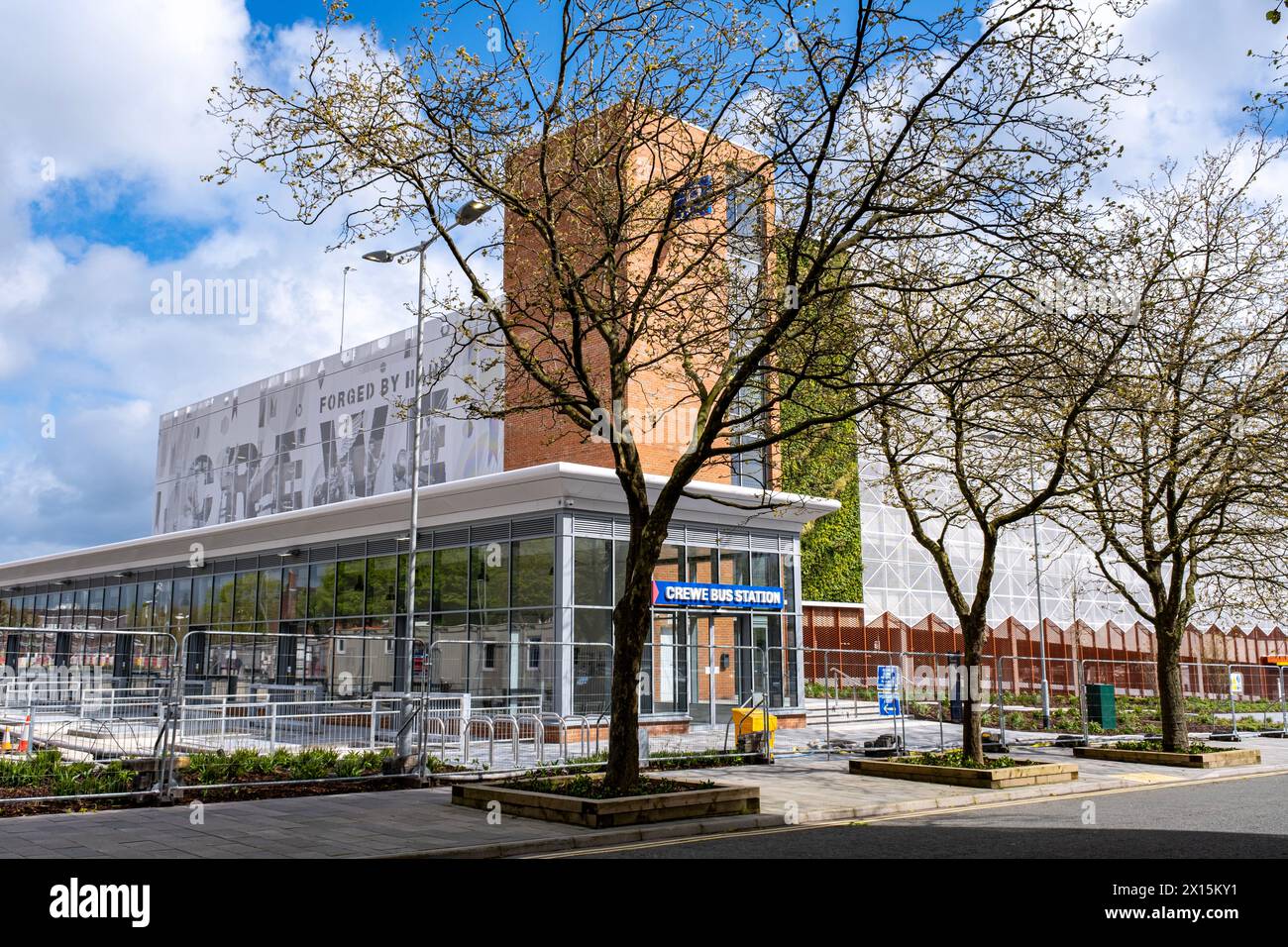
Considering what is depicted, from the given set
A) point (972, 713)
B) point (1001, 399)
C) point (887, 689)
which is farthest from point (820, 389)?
point (887, 689)

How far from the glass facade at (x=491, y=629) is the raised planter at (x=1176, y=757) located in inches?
282

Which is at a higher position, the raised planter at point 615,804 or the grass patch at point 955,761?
the raised planter at point 615,804

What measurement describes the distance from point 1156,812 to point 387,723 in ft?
44.5

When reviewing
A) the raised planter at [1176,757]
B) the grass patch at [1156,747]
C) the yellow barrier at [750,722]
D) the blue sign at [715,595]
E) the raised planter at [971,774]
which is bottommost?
the raised planter at [1176,757]

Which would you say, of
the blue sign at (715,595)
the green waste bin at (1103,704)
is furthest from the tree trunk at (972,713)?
the green waste bin at (1103,704)

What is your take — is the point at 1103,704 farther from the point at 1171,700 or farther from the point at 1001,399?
the point at 1001,399

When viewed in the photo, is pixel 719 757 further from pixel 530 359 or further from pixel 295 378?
pixel 295 378

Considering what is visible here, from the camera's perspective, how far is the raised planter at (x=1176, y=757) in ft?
67.5

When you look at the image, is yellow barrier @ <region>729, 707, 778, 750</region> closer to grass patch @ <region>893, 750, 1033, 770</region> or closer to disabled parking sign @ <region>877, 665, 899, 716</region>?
grass patch @ <region>893, 750, 1033, 770</region>

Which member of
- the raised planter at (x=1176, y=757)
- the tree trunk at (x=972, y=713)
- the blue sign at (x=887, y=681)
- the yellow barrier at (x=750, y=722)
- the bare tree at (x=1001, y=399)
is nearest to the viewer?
the bare tree at (x=1001, y=399)

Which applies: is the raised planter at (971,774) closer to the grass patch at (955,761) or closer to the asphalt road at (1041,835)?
the grass patch at (955,761)

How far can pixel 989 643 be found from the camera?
156ft

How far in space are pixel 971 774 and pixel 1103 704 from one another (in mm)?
14464
